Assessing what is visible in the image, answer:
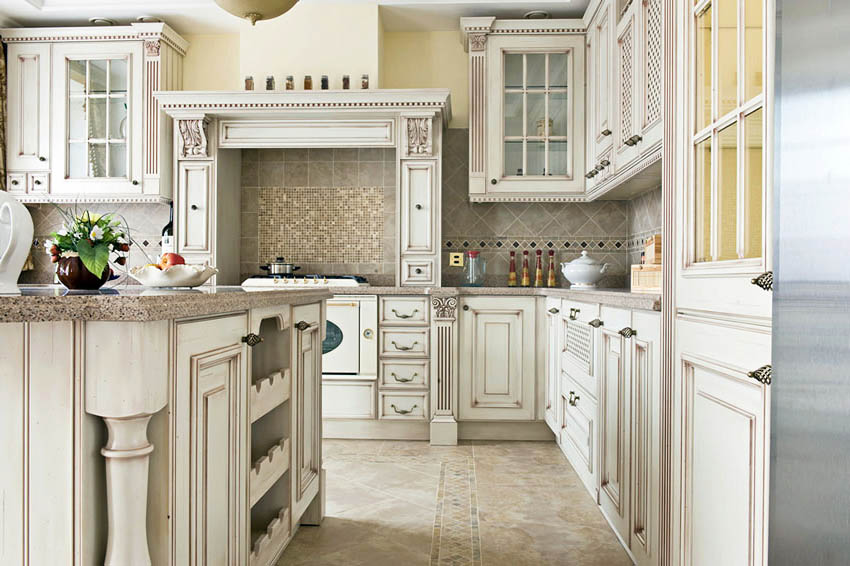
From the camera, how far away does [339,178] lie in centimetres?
425

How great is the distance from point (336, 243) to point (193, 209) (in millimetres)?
936

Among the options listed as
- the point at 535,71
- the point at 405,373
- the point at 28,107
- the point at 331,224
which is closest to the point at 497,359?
the point at 405,373

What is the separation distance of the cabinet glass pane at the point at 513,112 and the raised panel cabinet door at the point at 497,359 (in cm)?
111

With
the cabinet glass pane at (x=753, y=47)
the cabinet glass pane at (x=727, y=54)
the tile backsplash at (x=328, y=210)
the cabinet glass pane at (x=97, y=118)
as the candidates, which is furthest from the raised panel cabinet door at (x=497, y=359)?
the cabinet glass pane at (x=97, y=118)

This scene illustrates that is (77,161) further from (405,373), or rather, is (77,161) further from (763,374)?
(763,374)

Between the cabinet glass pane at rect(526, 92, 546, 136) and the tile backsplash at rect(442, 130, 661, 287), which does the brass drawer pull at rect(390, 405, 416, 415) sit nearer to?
the tile backsplash at rect(442, 130, 661, 287)

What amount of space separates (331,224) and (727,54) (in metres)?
3.18

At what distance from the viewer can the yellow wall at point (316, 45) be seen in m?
3.95

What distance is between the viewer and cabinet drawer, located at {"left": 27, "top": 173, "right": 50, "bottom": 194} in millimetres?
4129

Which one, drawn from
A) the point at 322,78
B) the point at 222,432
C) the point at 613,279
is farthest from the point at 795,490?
the point at 322,78

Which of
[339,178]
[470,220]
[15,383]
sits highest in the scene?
[339,178]

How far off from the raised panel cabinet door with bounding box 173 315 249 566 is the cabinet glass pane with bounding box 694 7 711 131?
3.93 ft

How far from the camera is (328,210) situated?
425cm

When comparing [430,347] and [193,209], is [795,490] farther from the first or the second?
[193,209]
